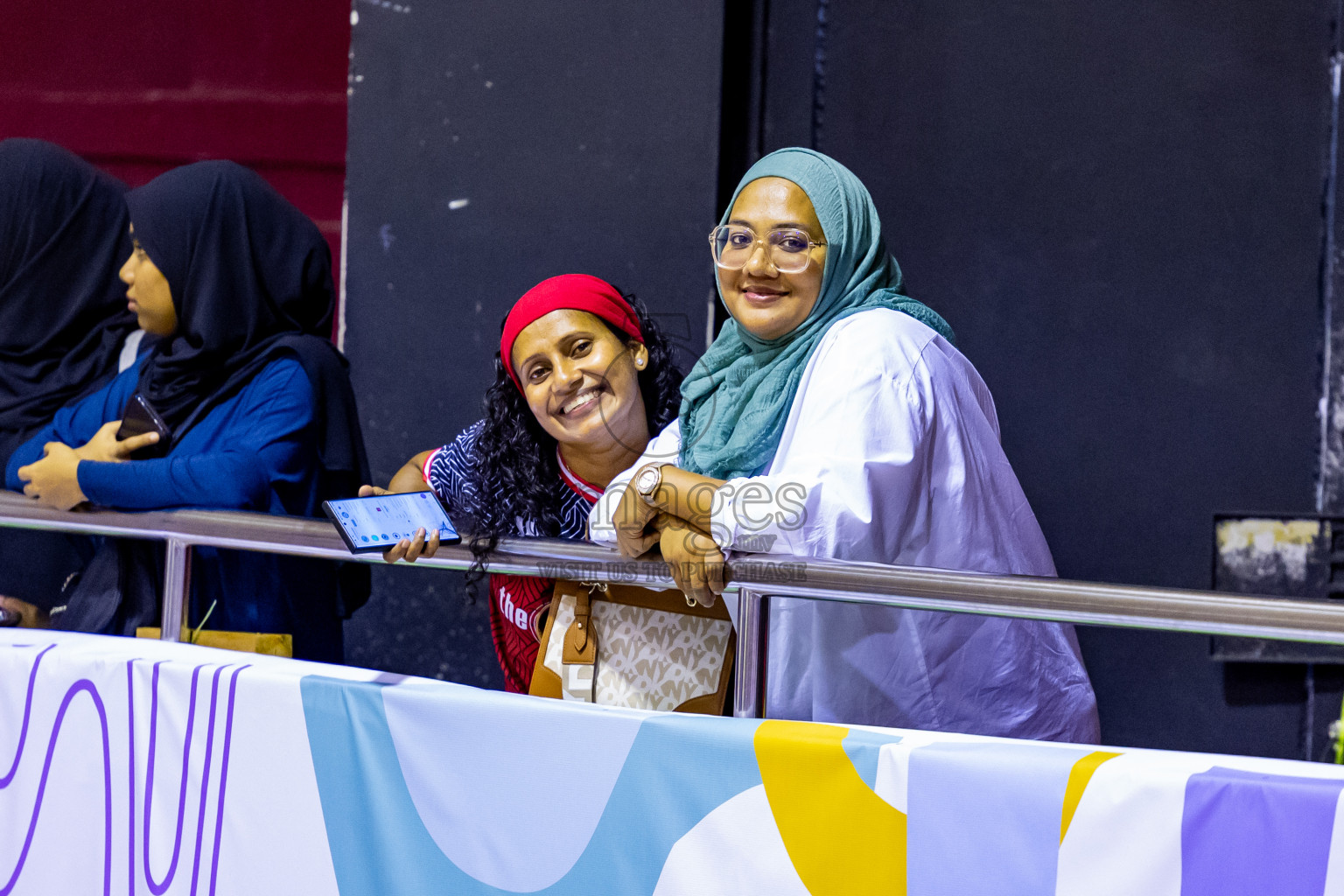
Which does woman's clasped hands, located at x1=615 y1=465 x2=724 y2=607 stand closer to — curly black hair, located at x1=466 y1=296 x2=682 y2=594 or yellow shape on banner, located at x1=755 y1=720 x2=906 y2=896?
yellow shape on banner, located at x1=755 y1=720 x2=906 y2=896

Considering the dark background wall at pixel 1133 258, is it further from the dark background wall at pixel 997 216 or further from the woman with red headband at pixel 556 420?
the woman with red headband at pixel 556 420

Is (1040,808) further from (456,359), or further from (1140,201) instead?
(456,359)

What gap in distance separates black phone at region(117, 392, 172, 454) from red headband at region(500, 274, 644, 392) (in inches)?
30.8

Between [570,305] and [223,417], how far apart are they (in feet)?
2.78

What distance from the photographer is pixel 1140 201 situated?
3025 mm

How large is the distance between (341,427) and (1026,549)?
55.9 inches

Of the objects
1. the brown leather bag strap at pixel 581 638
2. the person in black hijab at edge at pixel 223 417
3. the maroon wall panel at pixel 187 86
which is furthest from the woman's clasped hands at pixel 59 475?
the maroon wall panel at pixel 187 86

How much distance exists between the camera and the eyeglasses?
1.73m

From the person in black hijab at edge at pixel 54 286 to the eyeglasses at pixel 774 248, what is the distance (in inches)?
66.6

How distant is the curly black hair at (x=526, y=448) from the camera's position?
2061mm

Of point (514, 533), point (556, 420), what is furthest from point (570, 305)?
point (514, 533)

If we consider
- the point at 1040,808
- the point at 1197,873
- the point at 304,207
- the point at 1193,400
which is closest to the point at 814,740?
the point at 1040,808

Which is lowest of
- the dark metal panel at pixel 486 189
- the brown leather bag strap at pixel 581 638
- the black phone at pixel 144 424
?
the brown leather bag strap at pixel 581 638

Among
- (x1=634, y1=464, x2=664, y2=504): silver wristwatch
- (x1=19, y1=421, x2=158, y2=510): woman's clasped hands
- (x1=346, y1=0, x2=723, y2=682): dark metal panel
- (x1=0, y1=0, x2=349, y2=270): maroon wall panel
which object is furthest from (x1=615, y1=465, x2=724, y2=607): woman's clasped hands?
(x1=0, y1=0, x2=349, y2=270): maroon wall panel
